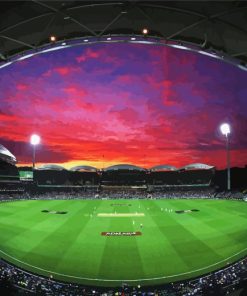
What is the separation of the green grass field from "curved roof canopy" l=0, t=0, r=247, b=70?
1273 centimetres

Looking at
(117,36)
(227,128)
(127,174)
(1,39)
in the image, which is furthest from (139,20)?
(127,174)

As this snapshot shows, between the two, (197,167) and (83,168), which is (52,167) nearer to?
(83,168)

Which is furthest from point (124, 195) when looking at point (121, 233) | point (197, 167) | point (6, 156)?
point (121, 233)

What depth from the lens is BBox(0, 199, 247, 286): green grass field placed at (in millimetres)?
19094

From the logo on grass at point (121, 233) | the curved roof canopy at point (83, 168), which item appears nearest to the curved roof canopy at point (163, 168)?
the curved roof canopy at point (83, 168)

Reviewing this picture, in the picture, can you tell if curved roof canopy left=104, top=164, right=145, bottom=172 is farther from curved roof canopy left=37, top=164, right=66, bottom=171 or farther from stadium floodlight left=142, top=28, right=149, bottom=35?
stadium floodlight left=142, top=28, right=149, bottom=35

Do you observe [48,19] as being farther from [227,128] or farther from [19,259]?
[227,128]

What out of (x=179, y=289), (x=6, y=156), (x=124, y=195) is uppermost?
(x=6, y=156)

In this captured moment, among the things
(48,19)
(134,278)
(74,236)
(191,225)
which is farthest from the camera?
(191,225)

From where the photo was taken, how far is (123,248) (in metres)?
24.6

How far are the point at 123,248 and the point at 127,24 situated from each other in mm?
17928

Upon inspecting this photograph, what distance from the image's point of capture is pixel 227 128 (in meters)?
66.2

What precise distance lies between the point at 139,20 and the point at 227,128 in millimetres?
58994

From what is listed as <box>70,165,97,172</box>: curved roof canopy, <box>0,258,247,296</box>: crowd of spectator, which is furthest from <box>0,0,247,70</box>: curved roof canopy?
<box>70,165,97,172</box>: curved roof canopy
